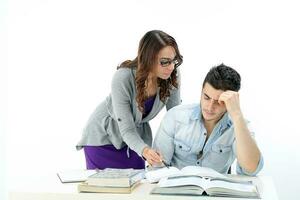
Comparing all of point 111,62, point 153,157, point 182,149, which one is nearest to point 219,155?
point 182,149

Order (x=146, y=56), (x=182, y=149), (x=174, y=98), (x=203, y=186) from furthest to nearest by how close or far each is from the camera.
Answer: (x=174, y=98) → (x=146, y=56) → (x=182, y=149) → (x=203, y=186)

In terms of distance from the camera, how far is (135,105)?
235 centimetres

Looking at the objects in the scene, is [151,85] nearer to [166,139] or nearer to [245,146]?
[166,139]

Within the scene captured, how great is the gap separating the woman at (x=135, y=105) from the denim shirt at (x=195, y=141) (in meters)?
0.11

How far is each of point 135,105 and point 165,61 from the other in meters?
0.31

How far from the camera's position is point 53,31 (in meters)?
3.41

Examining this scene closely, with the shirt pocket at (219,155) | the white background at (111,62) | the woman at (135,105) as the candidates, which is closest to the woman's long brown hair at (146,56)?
the woman at (135,105)

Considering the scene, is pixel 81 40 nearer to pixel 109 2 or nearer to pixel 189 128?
pixel 109 2

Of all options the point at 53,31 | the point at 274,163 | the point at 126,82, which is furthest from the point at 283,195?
the point at 53,31

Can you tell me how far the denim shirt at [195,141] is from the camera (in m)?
2.08

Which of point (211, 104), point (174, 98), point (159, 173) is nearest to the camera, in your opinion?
point (159, 173)

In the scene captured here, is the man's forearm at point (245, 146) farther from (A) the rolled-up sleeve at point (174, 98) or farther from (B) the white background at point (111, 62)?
(B) the white background at point (111, 62)

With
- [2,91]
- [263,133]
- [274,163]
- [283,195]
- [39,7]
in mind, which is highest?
[39,7]

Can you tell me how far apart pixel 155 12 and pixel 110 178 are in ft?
6.06
